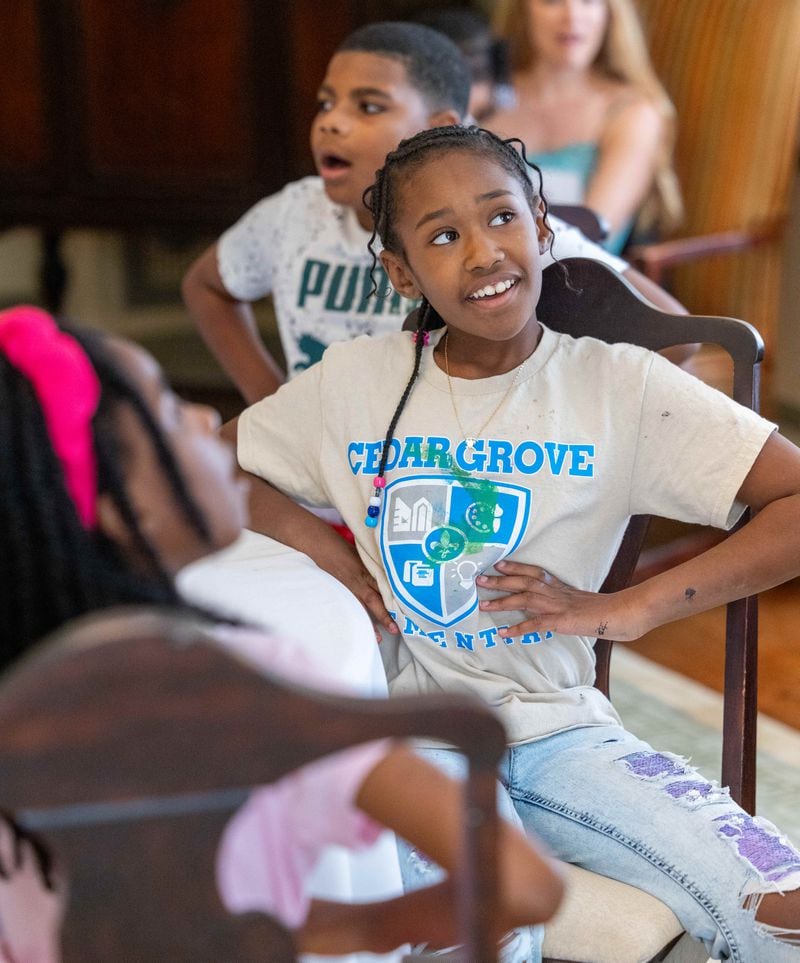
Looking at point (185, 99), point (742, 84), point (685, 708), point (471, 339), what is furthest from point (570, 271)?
point (185, 99)

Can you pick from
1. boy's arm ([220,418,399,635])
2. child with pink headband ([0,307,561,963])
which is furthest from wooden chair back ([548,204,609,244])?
child with pink headband ([0,307,561,963])

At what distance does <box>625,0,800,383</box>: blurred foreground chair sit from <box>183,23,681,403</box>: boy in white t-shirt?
0.93 meters

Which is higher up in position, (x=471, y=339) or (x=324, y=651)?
(x=471, y=339)

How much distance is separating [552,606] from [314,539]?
0.24 m

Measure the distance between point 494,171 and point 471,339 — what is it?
0.15 m

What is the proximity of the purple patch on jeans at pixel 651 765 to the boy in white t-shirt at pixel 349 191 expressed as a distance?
2.11 feet

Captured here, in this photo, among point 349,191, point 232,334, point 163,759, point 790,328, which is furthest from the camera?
point 790,328

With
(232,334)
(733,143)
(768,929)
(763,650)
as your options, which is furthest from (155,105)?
(768,929)

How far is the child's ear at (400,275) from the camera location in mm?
1325

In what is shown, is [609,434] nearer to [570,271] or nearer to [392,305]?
[570,271]

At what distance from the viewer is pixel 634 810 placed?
1092 mm

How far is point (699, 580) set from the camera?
45.7 inches

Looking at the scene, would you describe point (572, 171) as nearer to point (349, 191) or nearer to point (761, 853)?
point (349, 191)

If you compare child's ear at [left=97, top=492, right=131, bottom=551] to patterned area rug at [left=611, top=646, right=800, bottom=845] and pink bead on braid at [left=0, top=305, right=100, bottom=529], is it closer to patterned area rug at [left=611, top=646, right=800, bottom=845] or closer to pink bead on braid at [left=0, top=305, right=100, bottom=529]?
pink bead on braid at [left=0, top=305, right=100, bottom=529]
